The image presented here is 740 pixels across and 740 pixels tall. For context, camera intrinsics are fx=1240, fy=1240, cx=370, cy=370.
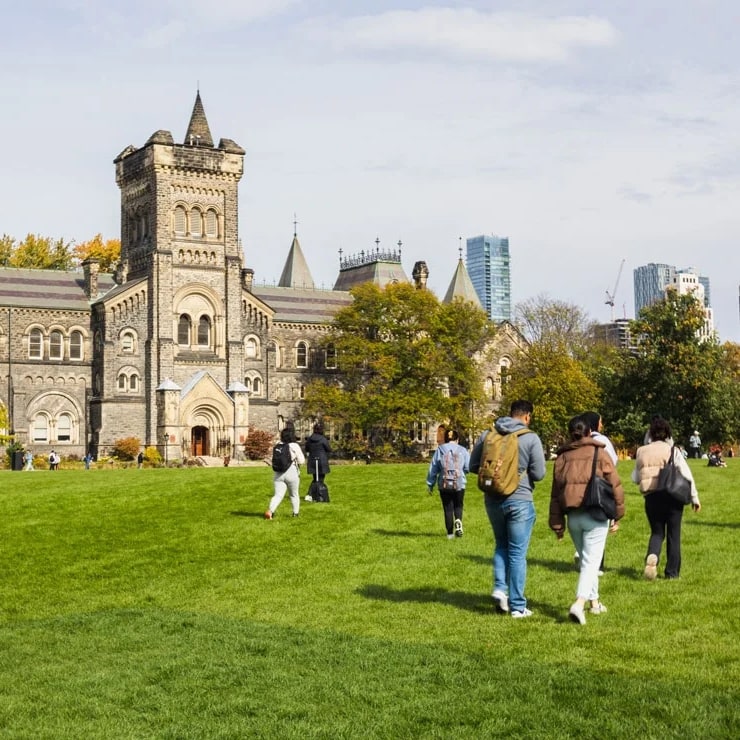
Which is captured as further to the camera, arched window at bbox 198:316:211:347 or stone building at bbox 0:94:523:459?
arched window at bbox 198:316:211:347

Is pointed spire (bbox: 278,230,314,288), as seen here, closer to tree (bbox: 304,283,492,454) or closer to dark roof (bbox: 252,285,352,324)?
dark roof (bbox: 252,285,352,324)

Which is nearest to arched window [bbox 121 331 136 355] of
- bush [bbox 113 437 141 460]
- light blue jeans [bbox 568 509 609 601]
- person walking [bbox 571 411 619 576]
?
bush [bbox 113 437 141 460]

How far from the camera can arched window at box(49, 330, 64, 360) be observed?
3098 inches

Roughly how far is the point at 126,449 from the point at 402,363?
1894 cm

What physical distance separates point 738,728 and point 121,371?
70.6 metres

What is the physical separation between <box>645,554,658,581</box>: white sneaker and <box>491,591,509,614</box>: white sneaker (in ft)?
9.28

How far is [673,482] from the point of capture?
16.5m

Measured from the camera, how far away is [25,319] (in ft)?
258

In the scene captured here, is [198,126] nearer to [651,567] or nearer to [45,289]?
[45,289]

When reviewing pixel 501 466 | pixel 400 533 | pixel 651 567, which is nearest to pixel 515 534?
pixel 501 466

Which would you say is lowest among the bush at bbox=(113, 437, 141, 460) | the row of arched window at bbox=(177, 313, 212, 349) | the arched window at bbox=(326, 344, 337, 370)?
the bush at bbox=(113, 437, 141, 460)

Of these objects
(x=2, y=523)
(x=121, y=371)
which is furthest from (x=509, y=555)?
(x=121, y=371)

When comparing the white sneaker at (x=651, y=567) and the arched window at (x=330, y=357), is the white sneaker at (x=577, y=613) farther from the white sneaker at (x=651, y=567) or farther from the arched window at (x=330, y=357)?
the arched window at (x=330, y=357)

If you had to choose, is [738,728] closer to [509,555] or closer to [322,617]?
[509,555]
